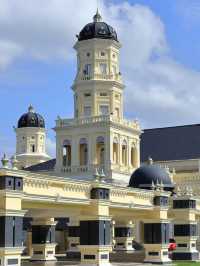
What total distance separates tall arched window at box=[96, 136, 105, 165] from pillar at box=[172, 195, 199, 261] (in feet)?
60.5

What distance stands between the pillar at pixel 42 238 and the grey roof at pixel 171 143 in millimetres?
35922

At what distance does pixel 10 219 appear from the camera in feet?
95.5

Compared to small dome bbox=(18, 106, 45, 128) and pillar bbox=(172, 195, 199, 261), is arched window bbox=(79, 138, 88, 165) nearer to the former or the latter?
pillar bbox=(172, 195, 199, 261)

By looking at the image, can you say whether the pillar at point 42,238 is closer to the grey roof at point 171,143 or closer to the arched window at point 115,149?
the arched window at point 115,149

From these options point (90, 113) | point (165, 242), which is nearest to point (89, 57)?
point (90, 113)

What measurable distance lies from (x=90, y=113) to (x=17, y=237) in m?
36.9

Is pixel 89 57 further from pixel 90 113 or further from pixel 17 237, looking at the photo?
pixel 17 237

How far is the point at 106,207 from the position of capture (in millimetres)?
36031

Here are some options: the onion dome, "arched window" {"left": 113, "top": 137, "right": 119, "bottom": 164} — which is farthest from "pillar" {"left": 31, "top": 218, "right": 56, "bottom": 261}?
the onion dome

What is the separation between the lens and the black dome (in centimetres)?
4700

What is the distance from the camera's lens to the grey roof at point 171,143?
75875 mm

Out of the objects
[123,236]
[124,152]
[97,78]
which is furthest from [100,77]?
[123,236]

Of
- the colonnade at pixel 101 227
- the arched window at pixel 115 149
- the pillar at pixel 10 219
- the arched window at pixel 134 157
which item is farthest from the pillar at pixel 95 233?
the arched window at pixel 134 157

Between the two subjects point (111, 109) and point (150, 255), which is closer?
point (150, 255)
